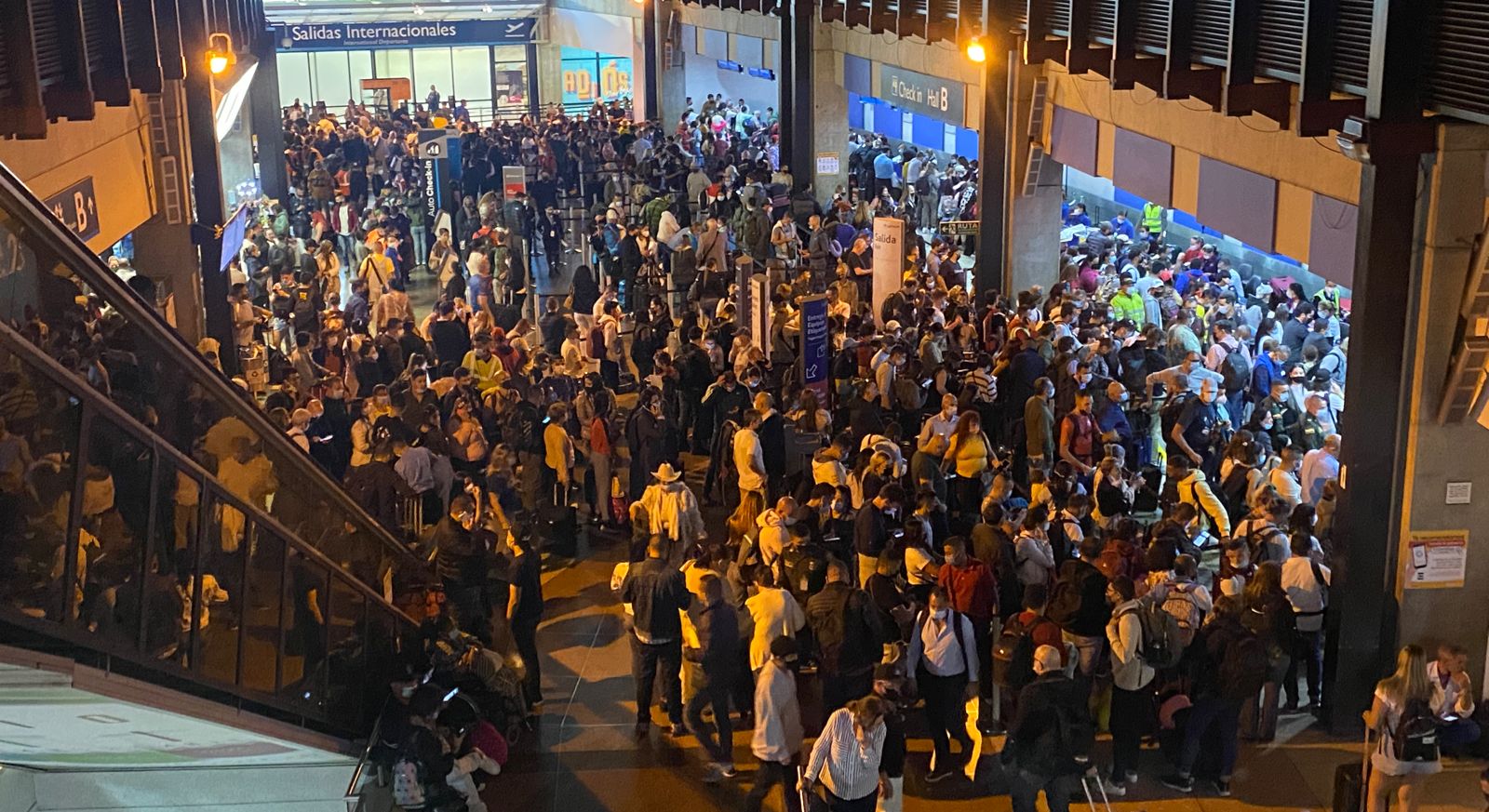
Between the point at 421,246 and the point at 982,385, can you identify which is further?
the point at 421,246

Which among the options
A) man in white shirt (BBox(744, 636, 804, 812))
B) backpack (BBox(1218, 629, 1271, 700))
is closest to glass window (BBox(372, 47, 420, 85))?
man in white shirt (BBox(744, 636, 804, 812))

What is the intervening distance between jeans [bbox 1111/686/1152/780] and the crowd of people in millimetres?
19

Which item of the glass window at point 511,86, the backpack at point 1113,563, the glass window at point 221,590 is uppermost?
the glass window at point 221,590

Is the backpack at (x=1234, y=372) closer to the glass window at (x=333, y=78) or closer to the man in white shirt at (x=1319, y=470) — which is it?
the man in white shirt at (x=1319, y=470)

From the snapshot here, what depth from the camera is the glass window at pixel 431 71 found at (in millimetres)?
56938

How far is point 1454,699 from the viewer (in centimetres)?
830

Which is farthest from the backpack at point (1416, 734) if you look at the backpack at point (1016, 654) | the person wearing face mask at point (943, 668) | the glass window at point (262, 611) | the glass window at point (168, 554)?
the glass window at point (168, 554)

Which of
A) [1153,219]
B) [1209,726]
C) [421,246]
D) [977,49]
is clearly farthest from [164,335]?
[1153,219]

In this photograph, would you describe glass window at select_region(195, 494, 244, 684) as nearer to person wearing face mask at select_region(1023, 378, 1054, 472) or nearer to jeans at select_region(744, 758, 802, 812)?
A: jeans at select_region(744, 758, 802, 812)

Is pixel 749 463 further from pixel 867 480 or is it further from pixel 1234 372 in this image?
pixel 1234 372

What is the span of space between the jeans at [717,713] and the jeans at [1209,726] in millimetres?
2598

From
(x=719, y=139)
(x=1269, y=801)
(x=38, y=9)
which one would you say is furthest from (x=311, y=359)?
(x=719, y=139)

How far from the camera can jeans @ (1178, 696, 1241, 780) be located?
28.6 ft

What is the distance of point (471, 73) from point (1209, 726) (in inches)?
2070
